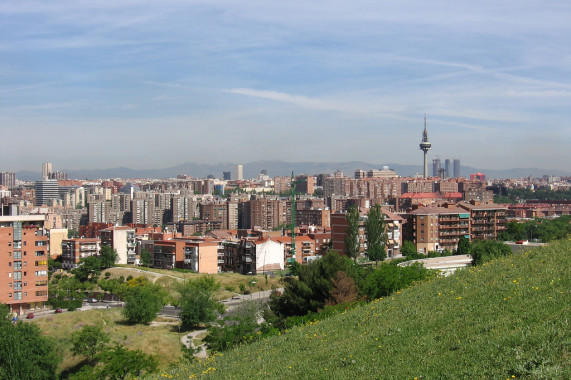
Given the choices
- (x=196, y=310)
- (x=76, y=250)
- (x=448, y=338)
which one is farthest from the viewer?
(x=76, y=250)

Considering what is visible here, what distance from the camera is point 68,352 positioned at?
19672 mm

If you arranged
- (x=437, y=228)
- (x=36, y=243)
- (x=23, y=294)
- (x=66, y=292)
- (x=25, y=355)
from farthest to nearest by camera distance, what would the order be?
(x=437, y=228) → (x=66, y=292) → (x=36, y=243) → (x=23, y=294) → (x=25, y=355)

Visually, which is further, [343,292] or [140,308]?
[140,308]

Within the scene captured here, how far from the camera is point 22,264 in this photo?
24.1 m

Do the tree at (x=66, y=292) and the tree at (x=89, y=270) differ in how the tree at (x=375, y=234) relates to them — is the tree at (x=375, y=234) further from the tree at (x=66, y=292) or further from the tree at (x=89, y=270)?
the tree at (x=89, y=270)

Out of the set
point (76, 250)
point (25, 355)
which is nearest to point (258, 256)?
point (76, 250)

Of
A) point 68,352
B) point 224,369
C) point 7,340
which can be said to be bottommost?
point 68,352

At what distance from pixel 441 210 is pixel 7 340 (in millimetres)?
29094

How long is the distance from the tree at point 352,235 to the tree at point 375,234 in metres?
0.62

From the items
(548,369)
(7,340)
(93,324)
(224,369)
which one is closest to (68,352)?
(93,324)

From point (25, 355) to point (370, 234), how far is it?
21565mm

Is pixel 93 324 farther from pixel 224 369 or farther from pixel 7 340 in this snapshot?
pixel 224 369

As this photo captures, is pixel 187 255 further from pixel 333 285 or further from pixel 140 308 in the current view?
pixel 333 285

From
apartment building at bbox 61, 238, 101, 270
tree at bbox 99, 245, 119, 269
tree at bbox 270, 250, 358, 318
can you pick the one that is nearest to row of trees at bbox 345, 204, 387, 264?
tree at bbox 99, 245, 119, 269
